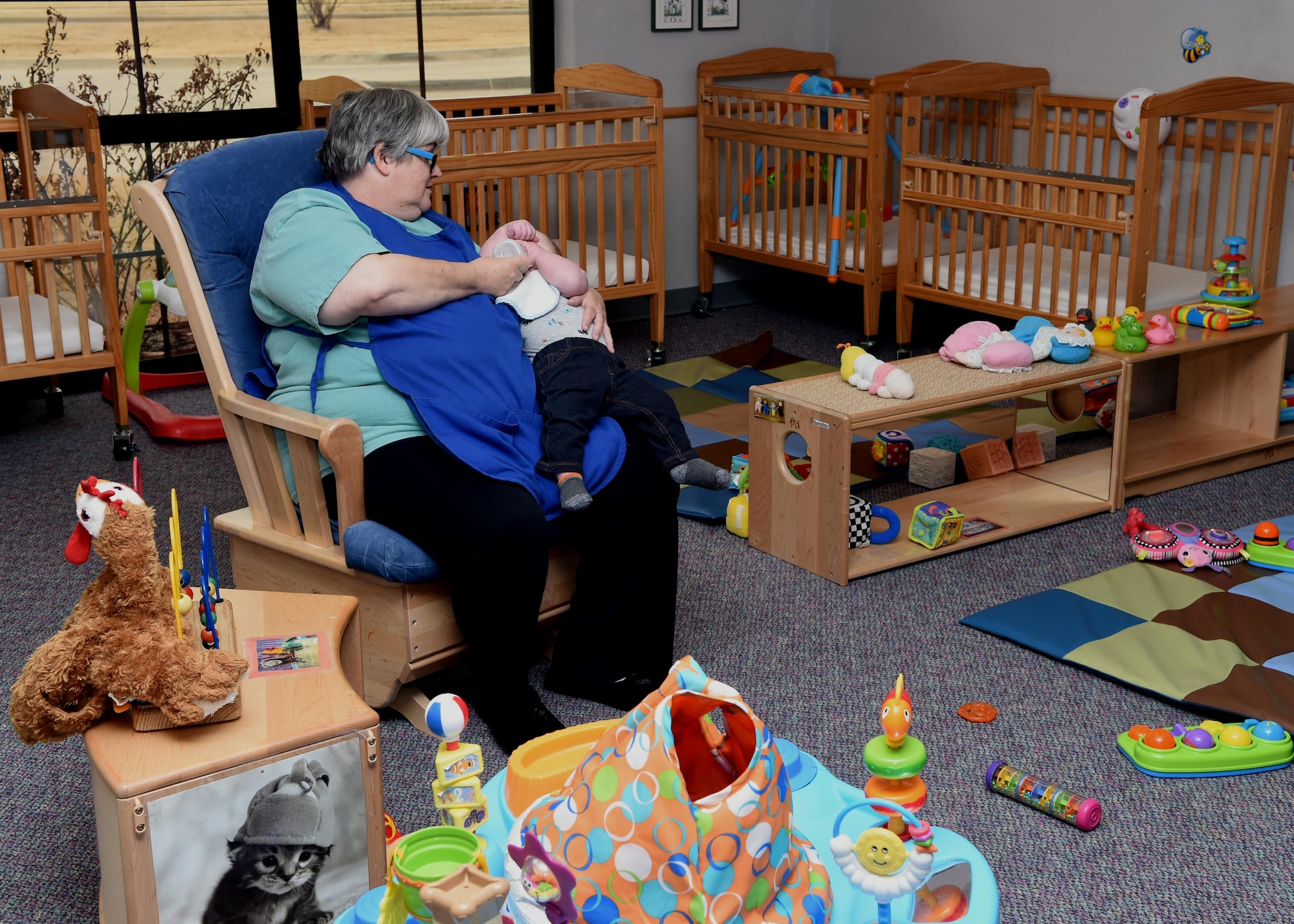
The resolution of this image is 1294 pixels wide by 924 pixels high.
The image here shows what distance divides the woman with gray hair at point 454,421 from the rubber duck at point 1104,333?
142cm

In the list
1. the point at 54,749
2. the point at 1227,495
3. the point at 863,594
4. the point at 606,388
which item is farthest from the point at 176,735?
the point at 1227,495

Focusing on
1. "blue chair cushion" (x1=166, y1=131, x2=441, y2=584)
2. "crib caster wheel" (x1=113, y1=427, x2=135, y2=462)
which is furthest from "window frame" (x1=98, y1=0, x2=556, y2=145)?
"blue chair cushion" (x1=166, y1=131, x2=441, y2=584)

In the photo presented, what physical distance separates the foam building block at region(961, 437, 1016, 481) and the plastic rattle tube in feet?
4.51

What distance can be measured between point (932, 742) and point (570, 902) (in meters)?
1.10

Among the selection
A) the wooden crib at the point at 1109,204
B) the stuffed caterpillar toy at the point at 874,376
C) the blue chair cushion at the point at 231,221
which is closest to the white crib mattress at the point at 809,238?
the wooden crib at the point at 1109,204

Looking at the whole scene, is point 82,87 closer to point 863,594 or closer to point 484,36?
point 484,36

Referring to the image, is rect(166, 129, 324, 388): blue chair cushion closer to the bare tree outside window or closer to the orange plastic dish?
the orange plastic dish

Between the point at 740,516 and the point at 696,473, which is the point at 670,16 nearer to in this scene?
the point at 740,516

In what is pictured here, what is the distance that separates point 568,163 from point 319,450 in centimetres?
223

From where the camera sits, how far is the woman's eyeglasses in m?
2.25

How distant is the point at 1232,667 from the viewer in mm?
2264

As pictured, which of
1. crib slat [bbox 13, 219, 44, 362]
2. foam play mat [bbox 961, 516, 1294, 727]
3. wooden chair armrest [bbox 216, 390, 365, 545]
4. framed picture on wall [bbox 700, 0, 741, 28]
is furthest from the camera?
framed picture on wall [bbox 700, 0, 741, 28]

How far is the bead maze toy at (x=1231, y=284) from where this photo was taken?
10.6 feet

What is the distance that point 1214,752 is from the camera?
2.01m
